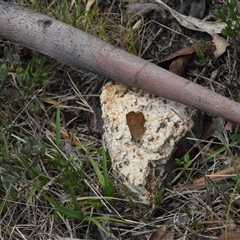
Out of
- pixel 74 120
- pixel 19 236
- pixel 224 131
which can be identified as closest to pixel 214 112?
pixel 224 131

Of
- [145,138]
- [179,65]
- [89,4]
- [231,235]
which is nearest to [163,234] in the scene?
[231,235]

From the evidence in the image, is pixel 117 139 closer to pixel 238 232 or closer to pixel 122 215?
pixel 122 215

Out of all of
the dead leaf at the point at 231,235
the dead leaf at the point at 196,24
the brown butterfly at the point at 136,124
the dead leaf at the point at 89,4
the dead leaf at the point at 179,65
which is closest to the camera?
the dead leaf at the point at 231,235

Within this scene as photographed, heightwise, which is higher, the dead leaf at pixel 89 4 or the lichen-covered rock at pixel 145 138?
the dead leaf at pixel 89 4

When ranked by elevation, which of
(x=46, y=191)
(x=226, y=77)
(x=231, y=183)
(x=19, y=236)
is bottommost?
(x=19, y=236)

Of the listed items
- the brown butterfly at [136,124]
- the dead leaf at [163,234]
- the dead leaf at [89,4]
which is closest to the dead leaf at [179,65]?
the brown butterfly at [136,124]

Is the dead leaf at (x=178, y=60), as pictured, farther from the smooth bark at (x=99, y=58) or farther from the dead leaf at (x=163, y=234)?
the dead leaf at (x=163, y=234)

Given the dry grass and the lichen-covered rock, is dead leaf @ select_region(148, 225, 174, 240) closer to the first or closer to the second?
the dry grass
